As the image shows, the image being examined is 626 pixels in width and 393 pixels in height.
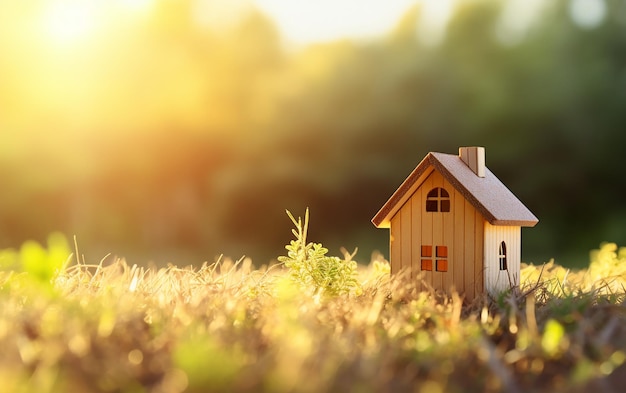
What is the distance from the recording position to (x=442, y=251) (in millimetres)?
5750

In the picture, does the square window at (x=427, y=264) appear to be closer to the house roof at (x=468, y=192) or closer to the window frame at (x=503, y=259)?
the house roof at (x=468, y=192)

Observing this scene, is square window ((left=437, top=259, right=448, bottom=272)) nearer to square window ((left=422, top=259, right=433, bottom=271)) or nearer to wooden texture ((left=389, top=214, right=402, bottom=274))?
square window ((left=422, top=259, right=433, bottom=271))

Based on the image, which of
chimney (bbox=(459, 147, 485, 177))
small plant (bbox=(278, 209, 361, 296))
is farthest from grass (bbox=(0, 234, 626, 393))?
chimney (bbox=(459, 147, 485, 177))

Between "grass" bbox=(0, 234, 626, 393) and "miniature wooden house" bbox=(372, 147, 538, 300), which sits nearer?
"grass" bbox=(0, 234, 626, 393)

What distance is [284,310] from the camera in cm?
352

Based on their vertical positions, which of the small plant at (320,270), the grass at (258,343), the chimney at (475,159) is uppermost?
the chimney at (475,159)

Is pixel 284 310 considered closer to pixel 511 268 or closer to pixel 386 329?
pixel 386 329

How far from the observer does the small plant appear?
545cm

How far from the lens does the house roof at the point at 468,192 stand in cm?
546

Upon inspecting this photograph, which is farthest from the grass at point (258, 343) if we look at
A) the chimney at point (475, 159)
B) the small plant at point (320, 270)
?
the chimney at point (475, 159)

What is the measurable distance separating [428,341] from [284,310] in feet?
2.27

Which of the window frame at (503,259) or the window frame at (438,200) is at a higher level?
the window frame at (438,200)

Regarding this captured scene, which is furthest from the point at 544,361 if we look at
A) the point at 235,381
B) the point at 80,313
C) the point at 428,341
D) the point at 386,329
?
the point at 80,313

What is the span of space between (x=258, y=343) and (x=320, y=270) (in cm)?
217
